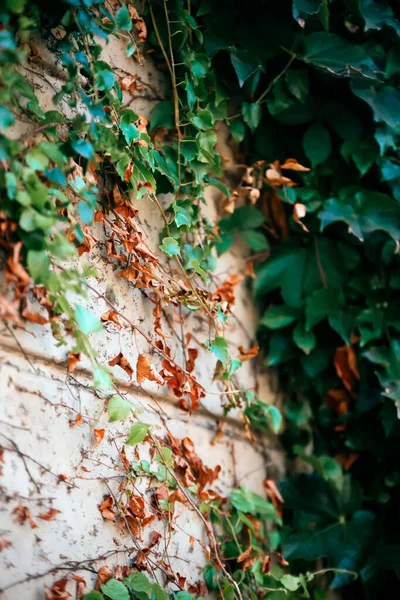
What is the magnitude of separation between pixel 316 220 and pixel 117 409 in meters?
0.84

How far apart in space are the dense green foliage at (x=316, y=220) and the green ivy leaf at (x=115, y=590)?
32cm

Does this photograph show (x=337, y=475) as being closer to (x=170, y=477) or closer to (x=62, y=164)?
(x=170, y=477)

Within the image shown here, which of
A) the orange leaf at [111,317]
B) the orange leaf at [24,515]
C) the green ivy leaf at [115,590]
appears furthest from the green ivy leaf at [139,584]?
the orange leaf at [111,317]

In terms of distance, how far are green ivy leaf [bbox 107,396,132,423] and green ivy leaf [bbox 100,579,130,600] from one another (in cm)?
29

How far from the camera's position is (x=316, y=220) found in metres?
1.73

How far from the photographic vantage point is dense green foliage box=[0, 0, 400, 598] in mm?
1476

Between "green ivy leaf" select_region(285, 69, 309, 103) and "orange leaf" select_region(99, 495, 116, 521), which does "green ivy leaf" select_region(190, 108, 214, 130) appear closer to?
"green ivy leaf" select_region(285, 69, 309, 103)

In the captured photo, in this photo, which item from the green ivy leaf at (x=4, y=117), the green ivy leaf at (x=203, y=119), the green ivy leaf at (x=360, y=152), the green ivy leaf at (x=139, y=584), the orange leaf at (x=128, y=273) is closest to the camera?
the green ivy leaf at (x=4, y=117)

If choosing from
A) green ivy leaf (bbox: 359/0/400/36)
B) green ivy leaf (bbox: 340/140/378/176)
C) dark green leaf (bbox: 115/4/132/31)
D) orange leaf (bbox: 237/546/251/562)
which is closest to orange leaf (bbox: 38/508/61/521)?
orange leaf (bbox: 237/546/251/562)

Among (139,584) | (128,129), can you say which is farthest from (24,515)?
(128,129)

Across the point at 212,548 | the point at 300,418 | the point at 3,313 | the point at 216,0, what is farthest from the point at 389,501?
the point at 216,0

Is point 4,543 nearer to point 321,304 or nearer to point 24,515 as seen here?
point 24,515

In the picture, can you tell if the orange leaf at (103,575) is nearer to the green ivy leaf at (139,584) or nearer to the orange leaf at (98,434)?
the green ivy leaf at (139,584)

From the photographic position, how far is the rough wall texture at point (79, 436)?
42.0 inches
